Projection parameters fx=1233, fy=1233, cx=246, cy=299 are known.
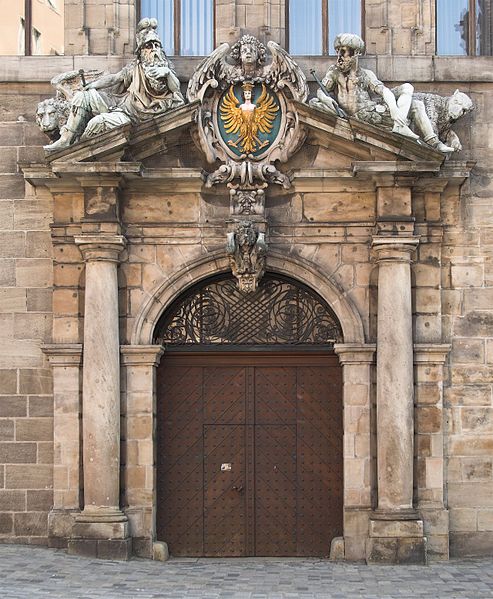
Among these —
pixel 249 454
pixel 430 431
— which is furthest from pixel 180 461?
pixel 430 431

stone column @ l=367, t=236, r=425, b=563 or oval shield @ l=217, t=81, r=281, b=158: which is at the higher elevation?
oval shield @ l=217, t=81, r=281, b=158

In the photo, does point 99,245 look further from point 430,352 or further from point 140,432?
point 430,352

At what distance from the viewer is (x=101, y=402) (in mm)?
13516

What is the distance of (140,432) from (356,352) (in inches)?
101

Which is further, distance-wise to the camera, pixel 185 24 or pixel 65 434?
pixel 185 24

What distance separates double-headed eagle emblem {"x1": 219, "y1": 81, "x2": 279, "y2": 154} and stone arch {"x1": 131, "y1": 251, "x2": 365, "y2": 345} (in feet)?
4.12

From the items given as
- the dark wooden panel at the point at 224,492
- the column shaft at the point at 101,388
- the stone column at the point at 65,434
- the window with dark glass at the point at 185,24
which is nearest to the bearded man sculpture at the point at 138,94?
the window with dark glass at the point at 185,24

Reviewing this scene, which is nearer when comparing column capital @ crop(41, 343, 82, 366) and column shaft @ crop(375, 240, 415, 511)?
column shaft @ crop(375, 240, 415, 511)

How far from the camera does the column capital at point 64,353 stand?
13.8 m

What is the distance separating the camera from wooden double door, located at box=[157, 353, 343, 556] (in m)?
14.1

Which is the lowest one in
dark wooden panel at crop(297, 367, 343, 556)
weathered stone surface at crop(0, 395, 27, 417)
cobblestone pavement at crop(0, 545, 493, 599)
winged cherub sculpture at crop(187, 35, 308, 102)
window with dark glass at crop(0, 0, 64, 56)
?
cobblestone pavement at crop(0, 545, 493, 599)

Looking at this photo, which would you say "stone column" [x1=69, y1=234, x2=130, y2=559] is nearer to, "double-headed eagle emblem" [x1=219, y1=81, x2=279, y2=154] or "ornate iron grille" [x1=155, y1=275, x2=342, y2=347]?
"ornate iron grille" [x1=155, y1=275, x2=342, y2=347]

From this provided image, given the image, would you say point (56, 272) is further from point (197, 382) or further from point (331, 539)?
point (331, 539)

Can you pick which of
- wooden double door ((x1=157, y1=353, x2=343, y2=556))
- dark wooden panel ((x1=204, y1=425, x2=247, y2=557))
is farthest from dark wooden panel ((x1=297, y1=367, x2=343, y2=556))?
dark wooden panel ((x1=204, y1=425, x2=247, y2=557))
